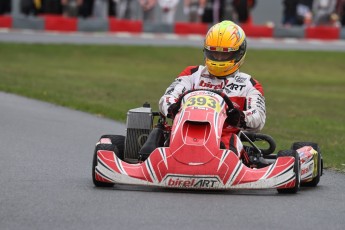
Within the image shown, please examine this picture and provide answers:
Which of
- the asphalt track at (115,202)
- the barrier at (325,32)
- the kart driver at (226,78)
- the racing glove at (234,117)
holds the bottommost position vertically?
the barrier at (325,32)

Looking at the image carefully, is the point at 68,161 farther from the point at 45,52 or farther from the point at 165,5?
the point at 165,5

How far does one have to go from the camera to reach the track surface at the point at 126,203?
7.61 m

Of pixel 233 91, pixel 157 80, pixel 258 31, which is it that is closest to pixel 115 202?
pixel 233 91

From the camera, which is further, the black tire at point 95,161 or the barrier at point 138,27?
the barrier at point 138,27

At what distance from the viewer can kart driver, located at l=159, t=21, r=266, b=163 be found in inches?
393

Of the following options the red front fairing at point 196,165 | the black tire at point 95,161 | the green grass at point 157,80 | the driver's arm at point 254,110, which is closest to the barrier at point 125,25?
the green grass at point 157,80

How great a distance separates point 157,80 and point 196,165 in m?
A: 14.9

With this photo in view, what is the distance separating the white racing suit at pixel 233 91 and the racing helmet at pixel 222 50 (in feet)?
0.29

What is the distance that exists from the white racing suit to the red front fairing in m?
0.59

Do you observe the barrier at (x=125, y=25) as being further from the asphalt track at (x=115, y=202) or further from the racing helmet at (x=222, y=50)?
the racing helmet at (x=222, y=50)

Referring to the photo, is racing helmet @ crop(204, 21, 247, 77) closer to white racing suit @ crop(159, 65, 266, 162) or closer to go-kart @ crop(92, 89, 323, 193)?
white racing suit @ crop(159, 65, 266, 162)

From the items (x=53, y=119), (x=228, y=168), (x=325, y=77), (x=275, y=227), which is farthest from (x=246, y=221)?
(x=325, y=77)

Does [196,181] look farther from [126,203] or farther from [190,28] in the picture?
[190,28]

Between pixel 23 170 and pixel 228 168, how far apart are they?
2145mm
